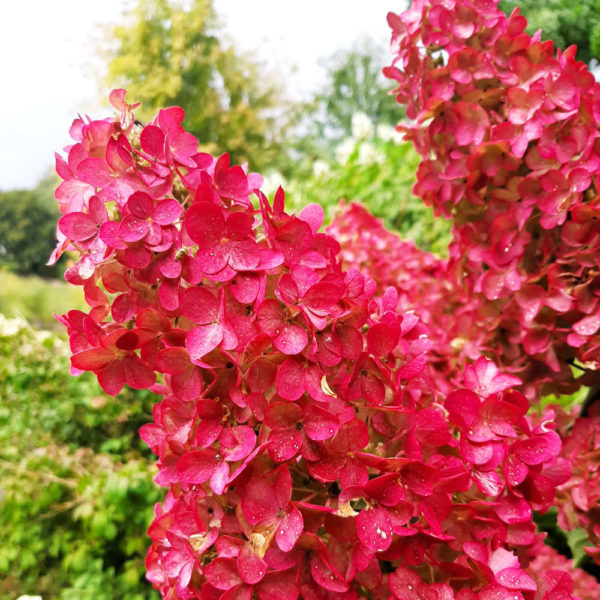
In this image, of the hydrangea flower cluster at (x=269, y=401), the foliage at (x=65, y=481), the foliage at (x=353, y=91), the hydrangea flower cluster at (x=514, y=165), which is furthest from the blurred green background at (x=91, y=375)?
the foliage at (x=353, y=91)

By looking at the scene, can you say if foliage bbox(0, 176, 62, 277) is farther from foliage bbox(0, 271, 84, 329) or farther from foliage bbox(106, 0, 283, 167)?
foliage bbox(106, 0, 283, 167)

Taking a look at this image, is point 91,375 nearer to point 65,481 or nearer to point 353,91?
point 65,481

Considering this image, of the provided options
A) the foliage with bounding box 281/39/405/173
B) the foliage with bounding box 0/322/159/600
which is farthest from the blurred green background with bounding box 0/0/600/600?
the foliage with bounding box 281/39/405/173

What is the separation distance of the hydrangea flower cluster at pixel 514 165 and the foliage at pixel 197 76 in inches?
251

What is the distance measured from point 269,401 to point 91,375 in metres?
1.46

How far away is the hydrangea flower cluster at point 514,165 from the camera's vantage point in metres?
0.82

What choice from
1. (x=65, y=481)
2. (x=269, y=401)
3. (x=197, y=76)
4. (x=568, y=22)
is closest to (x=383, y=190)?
(x=568, y=22)

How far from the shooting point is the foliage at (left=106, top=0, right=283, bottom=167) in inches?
290

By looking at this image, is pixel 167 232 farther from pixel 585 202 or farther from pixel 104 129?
pixel 585 202

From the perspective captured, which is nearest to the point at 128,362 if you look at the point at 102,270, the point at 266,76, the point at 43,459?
the point at 102,270

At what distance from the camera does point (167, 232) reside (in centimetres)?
53

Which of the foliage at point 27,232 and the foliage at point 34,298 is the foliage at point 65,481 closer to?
the foliage at point 34,298

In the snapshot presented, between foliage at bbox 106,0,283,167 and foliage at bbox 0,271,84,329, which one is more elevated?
foliage at bbox 106,0,283,167

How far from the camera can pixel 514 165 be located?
87 cm
